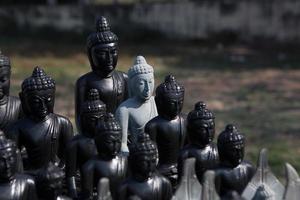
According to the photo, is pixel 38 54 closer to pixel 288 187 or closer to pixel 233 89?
pixel 233 89

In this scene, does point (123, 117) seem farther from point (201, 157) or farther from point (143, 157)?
point (143, 157)

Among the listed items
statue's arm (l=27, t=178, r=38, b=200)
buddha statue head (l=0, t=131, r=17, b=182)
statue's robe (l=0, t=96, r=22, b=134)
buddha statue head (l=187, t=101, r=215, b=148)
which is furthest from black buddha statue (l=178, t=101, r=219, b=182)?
statue's robe (l=0, t=96, r=22, b=134)

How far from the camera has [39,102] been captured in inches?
168

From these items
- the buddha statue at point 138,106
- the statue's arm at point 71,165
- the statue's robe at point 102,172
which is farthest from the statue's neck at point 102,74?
the statue's robe at point 102,172

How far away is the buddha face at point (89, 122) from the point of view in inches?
173

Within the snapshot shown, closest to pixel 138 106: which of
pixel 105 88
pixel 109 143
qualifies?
pixel 105 88

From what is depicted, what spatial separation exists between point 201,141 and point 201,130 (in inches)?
3.6

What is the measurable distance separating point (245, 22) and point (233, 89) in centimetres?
425

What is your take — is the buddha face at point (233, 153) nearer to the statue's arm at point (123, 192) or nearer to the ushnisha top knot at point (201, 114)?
the ushnisha top knot at point (201, 114)

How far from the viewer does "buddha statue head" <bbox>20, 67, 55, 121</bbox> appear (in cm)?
425

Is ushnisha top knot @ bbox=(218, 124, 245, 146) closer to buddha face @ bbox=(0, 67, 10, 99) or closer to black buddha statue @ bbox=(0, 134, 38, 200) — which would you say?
black buddha statue @ bbox=(0, 134, 38, 200)

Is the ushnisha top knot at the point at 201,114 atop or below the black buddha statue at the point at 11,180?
atop

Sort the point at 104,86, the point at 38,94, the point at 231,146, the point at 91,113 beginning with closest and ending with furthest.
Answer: the point at 231,146, the point at 38,94, the point at 91,113, the point at 104,86

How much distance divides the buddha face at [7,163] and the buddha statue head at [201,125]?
1.14 m
